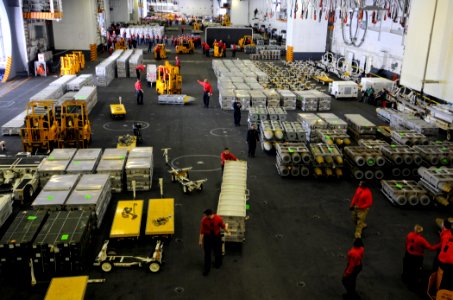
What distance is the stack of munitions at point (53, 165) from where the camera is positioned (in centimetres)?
1364

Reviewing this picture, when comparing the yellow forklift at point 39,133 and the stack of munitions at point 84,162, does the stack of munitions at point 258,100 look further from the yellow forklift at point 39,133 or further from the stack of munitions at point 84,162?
the stack of munitions at point 84,162

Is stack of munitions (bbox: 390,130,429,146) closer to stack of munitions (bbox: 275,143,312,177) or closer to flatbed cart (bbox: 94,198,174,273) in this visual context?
stack of munitions (bbox: 275,143,312,177)

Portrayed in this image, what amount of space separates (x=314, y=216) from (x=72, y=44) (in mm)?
39776

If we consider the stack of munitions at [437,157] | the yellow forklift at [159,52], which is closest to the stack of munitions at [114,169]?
the stack of munitions at [437,157]

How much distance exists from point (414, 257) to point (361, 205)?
84.5 inches

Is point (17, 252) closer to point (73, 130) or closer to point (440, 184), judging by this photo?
point (73, 130)

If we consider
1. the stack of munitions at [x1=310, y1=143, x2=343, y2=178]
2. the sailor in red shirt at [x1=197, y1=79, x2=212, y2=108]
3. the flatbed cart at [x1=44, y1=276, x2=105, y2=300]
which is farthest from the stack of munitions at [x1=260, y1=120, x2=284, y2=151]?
the flatbed cart at [x1=44, y1=276, x2=105, y2=300]

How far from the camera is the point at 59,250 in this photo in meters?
9.49

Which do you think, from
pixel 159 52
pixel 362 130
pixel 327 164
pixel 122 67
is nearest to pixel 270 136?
pixel 327 164

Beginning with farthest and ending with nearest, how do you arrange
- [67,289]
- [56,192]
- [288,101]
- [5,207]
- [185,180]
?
1. [288,101]
2. [185,180]
3. [56,192]
4. [5,207]
5. [67,289]

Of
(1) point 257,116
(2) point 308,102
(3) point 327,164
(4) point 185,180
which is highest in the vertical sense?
(1) point 257,116

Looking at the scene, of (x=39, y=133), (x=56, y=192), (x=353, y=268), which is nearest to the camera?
(x=353, y=268)

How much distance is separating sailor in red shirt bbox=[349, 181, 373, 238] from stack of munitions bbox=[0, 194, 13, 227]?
9.70 m

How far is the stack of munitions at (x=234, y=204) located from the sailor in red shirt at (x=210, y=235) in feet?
3.09
